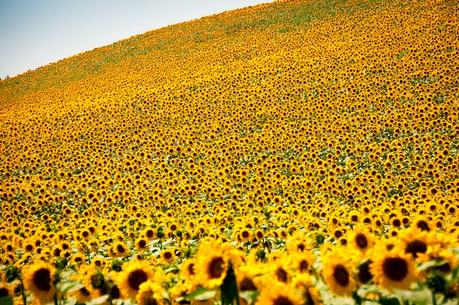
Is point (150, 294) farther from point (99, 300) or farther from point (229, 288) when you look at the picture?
point (229, 288)

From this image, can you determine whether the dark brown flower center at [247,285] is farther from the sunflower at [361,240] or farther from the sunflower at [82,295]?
the sunflower at [82,295]

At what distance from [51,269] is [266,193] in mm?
10200

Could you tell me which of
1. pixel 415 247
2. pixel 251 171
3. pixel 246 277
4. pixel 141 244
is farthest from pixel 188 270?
pixel 251 171

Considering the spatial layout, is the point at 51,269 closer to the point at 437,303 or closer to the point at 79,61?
the point at 437,303

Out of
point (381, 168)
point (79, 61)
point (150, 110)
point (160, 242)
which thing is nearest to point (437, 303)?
point (160, 242)

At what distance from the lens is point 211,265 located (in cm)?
247

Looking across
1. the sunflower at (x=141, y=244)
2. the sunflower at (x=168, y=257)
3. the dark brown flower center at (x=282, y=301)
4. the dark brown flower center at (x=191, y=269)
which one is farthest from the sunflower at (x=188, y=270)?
the sunflower at (x=141, y=244)

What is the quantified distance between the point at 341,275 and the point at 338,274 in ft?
0.06

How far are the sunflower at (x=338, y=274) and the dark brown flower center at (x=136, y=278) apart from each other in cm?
129

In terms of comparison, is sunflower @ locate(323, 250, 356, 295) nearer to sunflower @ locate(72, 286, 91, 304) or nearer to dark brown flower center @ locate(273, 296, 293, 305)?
dark brown flower center @ locate(273, 296, 293, 305)

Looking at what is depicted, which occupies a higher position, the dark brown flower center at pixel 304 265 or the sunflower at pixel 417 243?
the sunflower at pixel 417 243

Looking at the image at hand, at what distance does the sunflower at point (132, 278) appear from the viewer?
2910mm

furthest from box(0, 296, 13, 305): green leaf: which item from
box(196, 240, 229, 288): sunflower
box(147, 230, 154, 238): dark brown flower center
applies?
box(147, 230, 154, 238): dark brown flower center

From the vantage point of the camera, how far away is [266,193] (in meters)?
13.0
